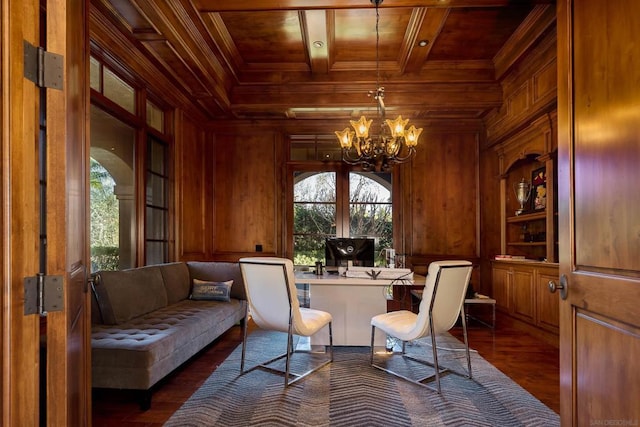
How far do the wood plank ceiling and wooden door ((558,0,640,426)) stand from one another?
5.51 feet

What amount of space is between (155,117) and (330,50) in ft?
7.29

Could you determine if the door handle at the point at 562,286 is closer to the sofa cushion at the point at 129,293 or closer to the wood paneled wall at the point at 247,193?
the sofa cushion at the point at 129,293

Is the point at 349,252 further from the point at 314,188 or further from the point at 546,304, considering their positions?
the point at 314,188

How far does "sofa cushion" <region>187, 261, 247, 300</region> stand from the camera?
4.38 m

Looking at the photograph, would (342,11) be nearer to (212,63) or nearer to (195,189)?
(212,63)

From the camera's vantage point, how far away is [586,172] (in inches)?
56.6

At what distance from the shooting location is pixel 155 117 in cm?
451

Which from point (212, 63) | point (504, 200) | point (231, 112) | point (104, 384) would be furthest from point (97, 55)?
point (504, 200)

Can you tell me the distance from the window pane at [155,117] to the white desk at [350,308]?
255 cm

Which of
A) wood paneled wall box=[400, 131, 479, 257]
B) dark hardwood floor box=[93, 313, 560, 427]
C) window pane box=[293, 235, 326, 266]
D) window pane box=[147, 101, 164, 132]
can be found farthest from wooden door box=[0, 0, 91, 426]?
wood paneled wall box=[400, 131, 479, 257]

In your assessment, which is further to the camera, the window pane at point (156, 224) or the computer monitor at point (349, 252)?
the window pane at point (156, 224)

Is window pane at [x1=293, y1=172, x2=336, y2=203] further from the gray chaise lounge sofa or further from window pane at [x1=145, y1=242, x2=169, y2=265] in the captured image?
window pane at [x1=145, y1=242, x2=169, y2=265]

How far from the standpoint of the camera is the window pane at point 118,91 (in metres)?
Answer: 3.45

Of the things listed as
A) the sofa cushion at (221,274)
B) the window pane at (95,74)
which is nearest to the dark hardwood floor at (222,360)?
the sofa cushion at (221,274)
